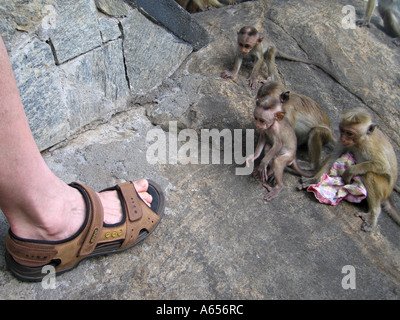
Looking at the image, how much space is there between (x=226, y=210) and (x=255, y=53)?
7.72 feet

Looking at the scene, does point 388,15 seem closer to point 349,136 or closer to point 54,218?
point 349,136

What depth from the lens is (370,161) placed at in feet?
10.7

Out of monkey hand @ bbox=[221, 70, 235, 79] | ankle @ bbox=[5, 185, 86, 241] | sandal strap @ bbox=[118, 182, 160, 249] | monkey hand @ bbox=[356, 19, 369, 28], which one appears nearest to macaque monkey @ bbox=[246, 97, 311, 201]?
monkey hand @ bbox=[221, 70, 235, 79]

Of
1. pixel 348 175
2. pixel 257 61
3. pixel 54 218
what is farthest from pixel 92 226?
pixel 257 61

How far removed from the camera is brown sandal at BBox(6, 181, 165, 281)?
2.11 meters

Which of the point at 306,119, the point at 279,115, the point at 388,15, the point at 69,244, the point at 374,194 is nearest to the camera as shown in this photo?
the point at 69,244

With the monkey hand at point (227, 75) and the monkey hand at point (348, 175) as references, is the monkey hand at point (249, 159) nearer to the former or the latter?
the monkey hand at point (348, 175)

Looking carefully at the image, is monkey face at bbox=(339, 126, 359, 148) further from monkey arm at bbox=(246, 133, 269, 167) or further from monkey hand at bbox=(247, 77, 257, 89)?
monkey hand at bbox=(247, 77, 257, 89)

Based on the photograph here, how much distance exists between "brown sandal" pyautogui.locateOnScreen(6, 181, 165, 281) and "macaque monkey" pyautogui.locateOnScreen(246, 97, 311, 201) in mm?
1142

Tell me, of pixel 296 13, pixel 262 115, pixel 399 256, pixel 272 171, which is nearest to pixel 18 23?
pixel 262 115

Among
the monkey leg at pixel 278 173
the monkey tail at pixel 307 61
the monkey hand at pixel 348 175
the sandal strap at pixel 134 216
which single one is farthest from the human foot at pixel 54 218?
the monkey tail at pixel 307 61

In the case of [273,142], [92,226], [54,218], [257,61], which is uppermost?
[54,218]

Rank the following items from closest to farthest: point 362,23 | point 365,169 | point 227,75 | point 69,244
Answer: point 69,244
point 365,169
point 227,75
point 362,23

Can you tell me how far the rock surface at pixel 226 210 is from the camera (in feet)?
7.73
